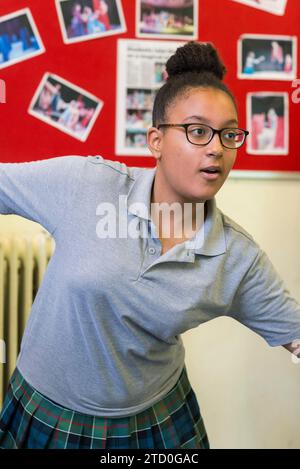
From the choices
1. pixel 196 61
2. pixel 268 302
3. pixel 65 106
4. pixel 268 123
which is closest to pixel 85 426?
pixel 268 302

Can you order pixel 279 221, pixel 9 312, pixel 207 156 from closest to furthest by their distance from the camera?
pixel 207 156 < pixel 9 312 < pixel 279 221

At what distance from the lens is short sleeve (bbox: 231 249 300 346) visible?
0.92m

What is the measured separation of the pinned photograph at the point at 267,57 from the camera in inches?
56.7

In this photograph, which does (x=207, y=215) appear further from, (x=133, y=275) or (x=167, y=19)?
(x=167, y=19)

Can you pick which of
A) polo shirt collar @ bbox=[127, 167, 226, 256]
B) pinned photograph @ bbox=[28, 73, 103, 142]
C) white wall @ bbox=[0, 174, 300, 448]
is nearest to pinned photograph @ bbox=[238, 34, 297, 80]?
white wall @ bbox=[0, 174, 300, 448]

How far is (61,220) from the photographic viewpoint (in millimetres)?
864

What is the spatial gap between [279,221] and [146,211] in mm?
749

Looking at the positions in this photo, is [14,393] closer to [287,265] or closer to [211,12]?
[287,265]

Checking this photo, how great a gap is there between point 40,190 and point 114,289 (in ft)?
0.74

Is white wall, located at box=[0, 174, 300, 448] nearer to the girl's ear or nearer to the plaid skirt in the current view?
the plaid skirt

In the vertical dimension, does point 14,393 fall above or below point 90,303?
below

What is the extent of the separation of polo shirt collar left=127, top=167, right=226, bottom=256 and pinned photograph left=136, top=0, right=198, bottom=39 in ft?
2.17
